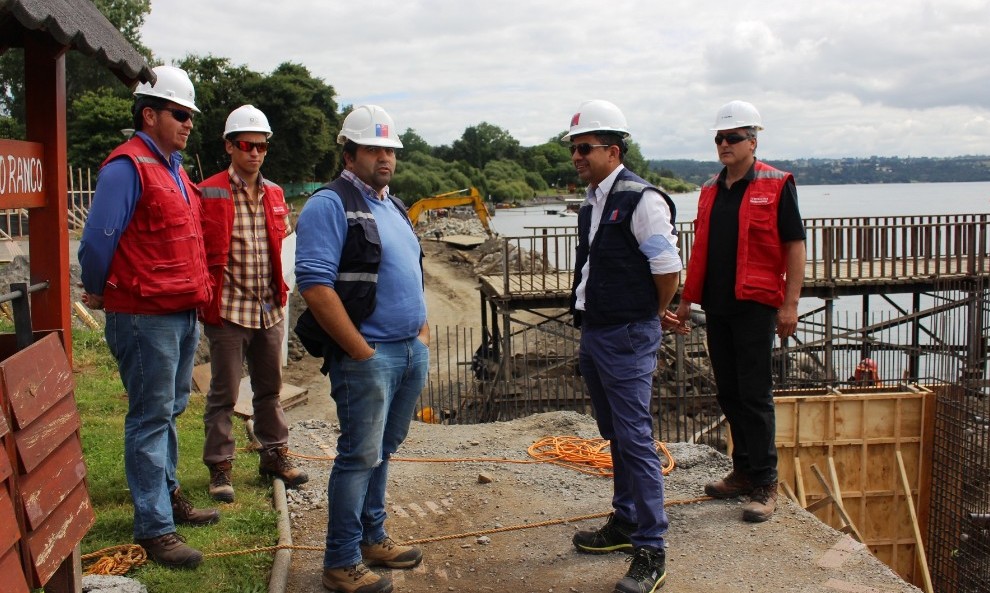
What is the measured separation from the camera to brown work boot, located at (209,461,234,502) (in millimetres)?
5207

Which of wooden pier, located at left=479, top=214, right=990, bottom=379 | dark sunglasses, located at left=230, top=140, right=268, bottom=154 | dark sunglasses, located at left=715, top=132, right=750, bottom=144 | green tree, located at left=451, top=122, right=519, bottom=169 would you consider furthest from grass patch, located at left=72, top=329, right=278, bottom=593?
green tree, located at left=451, top=122, right=519, bottom=169

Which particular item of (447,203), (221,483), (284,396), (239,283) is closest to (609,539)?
(221,483)

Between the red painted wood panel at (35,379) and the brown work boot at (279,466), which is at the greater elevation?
the red painted wood panel at (35,379)

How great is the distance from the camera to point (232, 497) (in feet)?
17.1

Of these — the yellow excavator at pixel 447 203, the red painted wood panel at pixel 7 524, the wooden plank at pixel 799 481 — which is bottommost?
the wooden plank at pixel 799 481

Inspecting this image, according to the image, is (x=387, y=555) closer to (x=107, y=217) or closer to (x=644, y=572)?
(x=644, y=572)

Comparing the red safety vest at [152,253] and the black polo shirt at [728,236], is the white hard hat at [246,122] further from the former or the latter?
the black polo shirt at [728,236]

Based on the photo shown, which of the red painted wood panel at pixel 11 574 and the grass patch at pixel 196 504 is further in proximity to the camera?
the grass patch at pixel 196 504

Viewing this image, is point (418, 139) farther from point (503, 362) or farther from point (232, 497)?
point (232, 497)

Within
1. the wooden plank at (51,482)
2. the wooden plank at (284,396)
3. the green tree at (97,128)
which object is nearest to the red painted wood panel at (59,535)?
the wooden plank at (51,482)

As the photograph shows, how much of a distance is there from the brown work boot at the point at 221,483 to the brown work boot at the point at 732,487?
119 inches

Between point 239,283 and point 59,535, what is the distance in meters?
2.42

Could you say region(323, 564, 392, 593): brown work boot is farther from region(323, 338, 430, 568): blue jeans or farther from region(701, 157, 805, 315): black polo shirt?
region(701, 157, 805, 315): black polo shirt

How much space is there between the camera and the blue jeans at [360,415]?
383 cm
